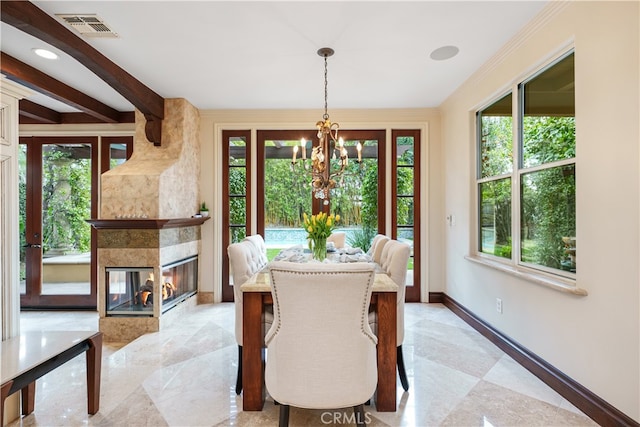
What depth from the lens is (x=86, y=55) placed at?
8.39ft

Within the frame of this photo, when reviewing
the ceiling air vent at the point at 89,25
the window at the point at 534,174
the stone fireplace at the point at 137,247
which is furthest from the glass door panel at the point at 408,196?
the ceiling air vent at the point at 89,25

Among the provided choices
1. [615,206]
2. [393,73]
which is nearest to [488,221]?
[615,206]

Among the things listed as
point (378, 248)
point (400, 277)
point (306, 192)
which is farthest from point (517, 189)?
point (306, 192)

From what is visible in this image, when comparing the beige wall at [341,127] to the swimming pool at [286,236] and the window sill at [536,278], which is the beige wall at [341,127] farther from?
the window sill at [536,278]

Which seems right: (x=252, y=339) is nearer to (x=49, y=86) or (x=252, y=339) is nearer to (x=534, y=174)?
(x=534, y=174)

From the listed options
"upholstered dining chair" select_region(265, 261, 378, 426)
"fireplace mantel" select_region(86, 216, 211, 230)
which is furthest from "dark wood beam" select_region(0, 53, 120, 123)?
"upholstered dining chair" select_region(265, 261, 378, 426)

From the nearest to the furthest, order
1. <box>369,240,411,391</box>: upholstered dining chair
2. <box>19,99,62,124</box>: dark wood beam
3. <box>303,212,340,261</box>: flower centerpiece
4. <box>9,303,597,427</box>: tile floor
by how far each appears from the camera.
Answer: <box>9,303,597,427</box>: tile floor < <box>369,240,411,391</box>: upholstered dining chair < <box>303,212,340,261</box>: flower centerpiece < <box>19,99,62,124</box>: dark wood beam

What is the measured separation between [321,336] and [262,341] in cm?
61

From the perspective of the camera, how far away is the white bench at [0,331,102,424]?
149 cm

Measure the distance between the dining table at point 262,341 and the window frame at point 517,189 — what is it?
3.90 feet

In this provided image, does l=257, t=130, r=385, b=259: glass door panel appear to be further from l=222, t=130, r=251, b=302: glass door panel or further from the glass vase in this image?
the glass vase

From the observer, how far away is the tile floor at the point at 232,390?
190 centimetres

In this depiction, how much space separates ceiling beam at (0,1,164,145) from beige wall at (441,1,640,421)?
346 cm

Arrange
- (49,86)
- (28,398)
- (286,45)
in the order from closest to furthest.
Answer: (28,398)
(286,45)
(49,86)
